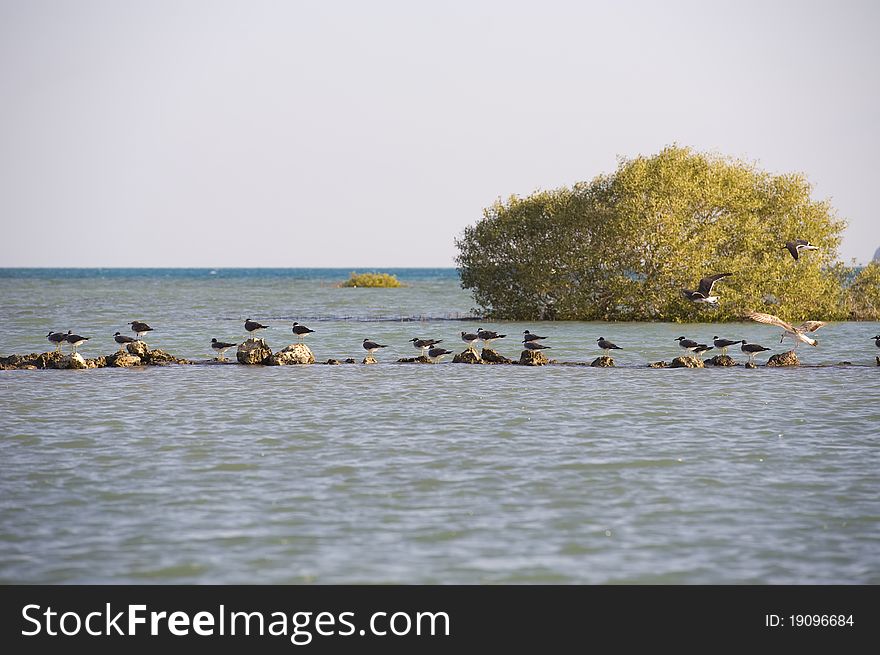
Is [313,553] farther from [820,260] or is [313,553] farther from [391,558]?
[820,260]

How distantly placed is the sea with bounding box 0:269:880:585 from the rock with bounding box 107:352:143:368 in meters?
1.16

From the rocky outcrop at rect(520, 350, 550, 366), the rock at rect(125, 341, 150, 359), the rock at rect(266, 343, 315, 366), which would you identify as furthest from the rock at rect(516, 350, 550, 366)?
the rock at rect(125, 341, 150, 359)

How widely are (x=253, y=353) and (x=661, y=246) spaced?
28.2 m

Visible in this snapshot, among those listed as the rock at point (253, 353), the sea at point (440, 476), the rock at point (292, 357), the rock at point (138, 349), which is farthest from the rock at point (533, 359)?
the rock at point (138, 349)

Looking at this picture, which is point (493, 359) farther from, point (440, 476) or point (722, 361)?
point (440, 476)

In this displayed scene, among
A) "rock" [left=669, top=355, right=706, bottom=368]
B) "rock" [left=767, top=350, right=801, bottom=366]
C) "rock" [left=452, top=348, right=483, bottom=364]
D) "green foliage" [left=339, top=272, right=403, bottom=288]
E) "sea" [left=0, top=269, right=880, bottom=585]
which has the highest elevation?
"green foliage" [left=339, top=272, right=403, bottom=288]

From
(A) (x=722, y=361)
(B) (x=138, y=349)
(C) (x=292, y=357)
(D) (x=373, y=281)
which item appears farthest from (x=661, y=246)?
(D) (x=373, y=281)

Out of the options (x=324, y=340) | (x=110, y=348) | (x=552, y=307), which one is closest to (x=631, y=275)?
(x=552, y=307)

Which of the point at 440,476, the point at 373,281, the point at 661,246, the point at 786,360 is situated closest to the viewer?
the point at 440,476

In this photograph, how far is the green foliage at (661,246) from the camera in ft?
186

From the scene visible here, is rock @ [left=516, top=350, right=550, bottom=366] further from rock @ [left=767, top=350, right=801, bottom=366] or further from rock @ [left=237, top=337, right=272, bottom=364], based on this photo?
rock @ [left=237, top=337, right=272, bottom=364]

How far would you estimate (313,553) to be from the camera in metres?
12.6

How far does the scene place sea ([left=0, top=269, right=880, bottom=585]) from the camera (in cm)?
1226

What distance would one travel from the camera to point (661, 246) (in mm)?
56156
